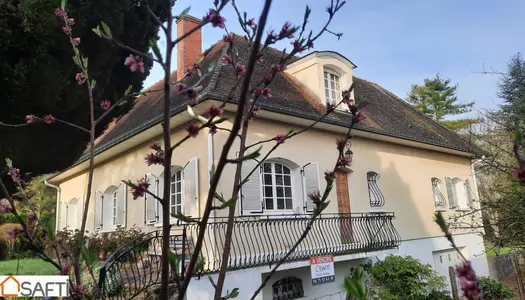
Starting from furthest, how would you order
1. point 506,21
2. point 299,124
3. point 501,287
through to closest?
1. point 501,287
2. point 299,124
3. point 506,21

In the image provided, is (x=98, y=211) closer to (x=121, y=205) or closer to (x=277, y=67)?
(x=121, y=205)

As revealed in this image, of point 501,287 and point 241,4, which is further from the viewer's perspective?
point 501,287

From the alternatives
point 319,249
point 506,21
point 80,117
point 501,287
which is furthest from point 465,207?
point 80,117

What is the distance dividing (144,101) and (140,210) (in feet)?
15.5

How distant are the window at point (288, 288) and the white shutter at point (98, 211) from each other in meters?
6.51

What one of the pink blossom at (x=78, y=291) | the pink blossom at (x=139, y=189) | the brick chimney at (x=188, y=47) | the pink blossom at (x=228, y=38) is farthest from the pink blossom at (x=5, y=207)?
the brick chimney at (x=188, y=47)

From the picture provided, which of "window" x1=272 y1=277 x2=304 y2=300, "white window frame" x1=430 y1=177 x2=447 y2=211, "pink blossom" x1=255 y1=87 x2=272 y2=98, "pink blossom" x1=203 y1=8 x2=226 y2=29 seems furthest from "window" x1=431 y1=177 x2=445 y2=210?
"pink blossom" x1=203 y1=8 x2=226 y2=29

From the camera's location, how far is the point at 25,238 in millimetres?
1255

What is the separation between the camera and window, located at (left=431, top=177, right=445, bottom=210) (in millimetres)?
13693

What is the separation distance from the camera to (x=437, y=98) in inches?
1395

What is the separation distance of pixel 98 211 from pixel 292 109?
7587 mm

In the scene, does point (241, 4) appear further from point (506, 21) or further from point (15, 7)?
point (506, 21)

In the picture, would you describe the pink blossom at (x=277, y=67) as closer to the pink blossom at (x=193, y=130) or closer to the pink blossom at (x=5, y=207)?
the pink blossom at (x=193, y=130)

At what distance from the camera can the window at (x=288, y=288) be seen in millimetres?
8938
